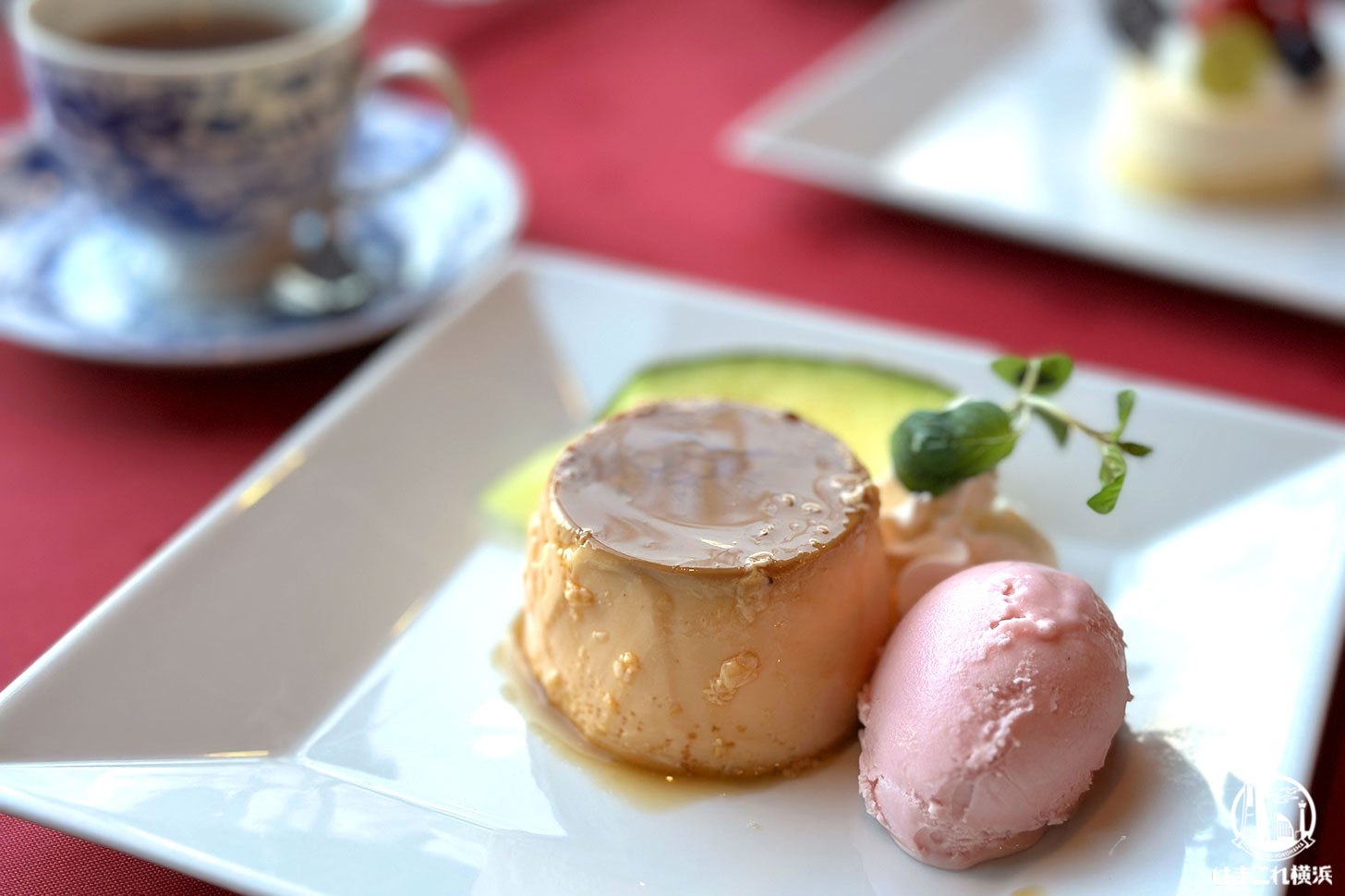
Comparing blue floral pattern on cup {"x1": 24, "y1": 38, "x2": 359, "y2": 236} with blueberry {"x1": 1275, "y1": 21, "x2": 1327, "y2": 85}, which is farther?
blueberry {"x1": 1275, "y1": 21, "x2": 1327, "y2": 85}

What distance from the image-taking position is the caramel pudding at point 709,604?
954 mm

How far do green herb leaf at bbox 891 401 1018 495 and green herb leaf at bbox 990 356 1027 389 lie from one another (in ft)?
0.18

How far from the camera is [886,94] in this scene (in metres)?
2.03

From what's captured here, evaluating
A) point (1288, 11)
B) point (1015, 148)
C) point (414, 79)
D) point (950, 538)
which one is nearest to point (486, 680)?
point (950, 538)

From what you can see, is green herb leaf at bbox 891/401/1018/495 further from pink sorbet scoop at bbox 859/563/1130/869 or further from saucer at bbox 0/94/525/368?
saucer at bbox 0/94/525/368

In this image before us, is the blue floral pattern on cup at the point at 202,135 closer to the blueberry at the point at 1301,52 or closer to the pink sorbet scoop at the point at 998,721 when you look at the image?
the pink sorbet scoop at the point at 998,721

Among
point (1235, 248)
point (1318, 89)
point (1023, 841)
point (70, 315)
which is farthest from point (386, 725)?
point (1318, 89)

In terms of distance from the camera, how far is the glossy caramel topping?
97 cm

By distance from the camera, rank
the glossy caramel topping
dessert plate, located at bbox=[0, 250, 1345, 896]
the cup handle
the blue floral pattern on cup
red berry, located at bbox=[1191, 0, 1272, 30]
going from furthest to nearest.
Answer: red berry, located at bbox=[1191, 0, 1272, 30], the cup handle, the blue floral pattern on cup, the glossy caramel topping, dessert plate, located at bbox=[0, 250, 1345, 896]

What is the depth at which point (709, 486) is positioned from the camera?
1.02 meters

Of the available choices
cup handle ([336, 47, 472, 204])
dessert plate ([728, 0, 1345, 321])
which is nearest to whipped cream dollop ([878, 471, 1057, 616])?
dessert plate ([728, 0, 1345, 321])

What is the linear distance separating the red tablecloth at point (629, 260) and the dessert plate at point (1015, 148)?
0.05m

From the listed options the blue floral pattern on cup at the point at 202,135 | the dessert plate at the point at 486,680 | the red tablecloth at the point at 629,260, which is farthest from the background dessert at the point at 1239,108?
the blue floral pattern on cup at the point at 202,135

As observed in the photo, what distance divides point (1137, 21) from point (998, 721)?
→ 1377mm
